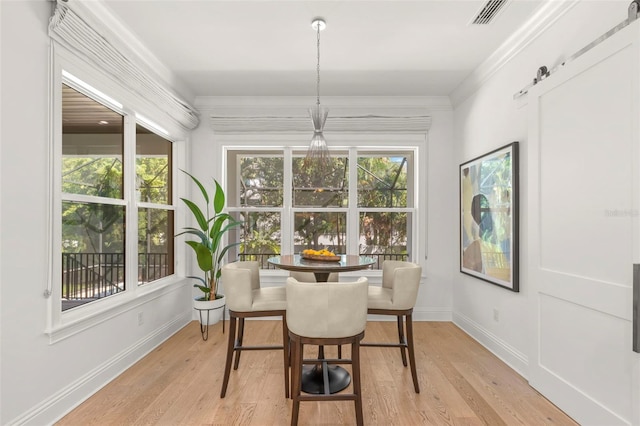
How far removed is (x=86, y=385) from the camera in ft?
7.87

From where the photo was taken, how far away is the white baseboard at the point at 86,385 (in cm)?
200

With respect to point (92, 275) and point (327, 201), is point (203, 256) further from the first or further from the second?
point (327, 201)

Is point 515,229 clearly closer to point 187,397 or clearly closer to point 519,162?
point 519,162

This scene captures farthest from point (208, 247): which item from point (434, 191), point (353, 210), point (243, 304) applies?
point (434, 191)

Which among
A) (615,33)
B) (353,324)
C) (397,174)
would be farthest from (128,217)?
(615,33)

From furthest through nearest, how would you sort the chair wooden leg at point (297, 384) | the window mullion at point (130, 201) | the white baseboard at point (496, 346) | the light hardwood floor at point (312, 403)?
1. the window mullion at point (130, 201)
2. the white baseboard at point (496, 346)
3. the light hardwood floor at point (312, 403)
4. the chair wooden leg at point (297, 384)

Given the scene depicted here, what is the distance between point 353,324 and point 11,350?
181 centimetres

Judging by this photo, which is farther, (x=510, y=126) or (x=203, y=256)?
(x=203, y=256)

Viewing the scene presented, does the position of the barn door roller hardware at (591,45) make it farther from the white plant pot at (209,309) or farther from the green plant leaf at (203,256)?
the white plant pot at (209,309)

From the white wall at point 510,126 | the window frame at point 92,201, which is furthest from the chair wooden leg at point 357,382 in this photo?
the window frame at point 92,201

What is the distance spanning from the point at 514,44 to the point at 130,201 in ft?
11.5

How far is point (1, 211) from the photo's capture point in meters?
1.77

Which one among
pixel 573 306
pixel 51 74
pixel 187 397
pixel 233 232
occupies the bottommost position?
pixel 187 397

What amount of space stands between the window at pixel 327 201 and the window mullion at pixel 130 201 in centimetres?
146
